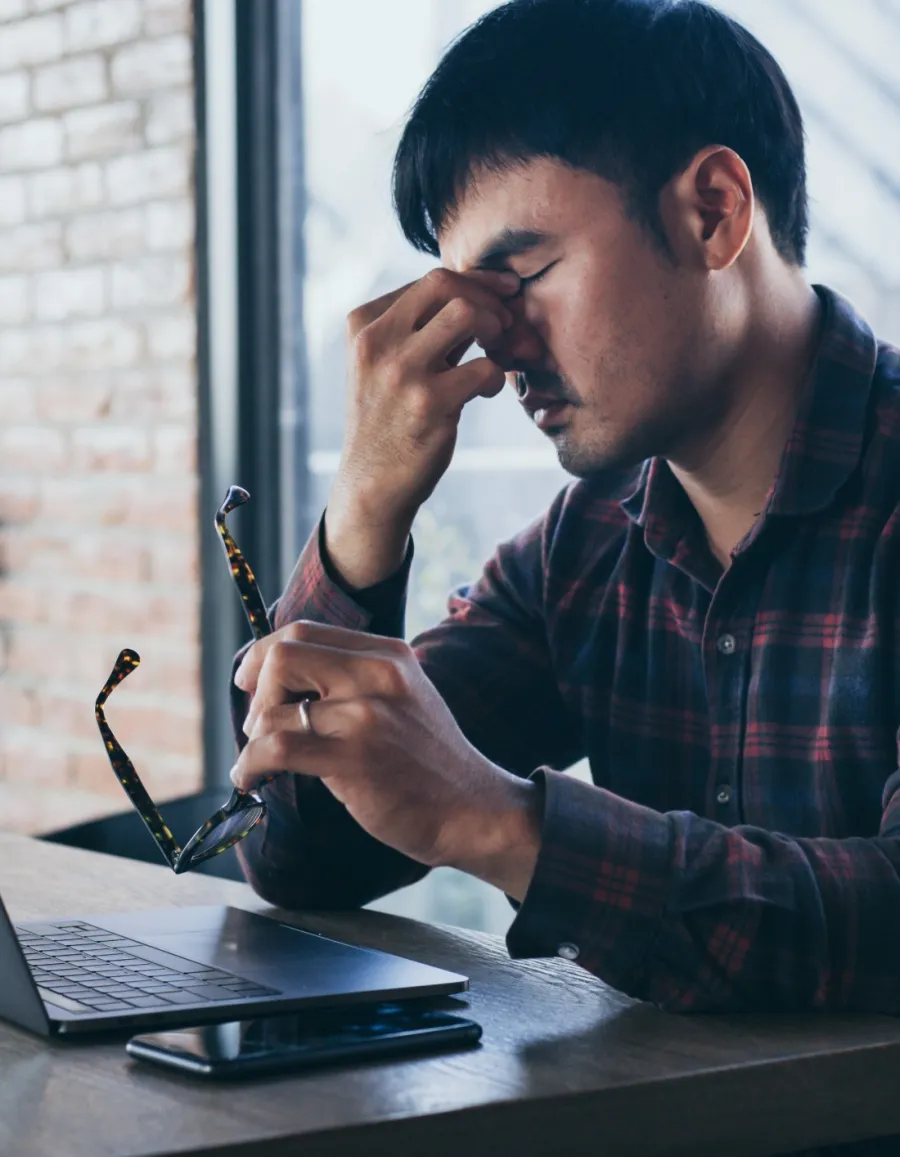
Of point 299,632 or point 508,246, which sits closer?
point 299,632

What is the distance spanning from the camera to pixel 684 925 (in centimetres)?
94

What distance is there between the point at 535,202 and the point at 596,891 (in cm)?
72

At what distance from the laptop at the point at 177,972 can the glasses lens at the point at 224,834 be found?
0.06 metres

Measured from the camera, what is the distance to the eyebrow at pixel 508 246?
1.41 meters

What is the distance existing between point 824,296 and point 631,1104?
3.13 feet

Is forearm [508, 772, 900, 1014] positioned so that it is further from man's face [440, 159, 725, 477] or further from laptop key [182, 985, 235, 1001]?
man's face [440, 159, 725, 477]

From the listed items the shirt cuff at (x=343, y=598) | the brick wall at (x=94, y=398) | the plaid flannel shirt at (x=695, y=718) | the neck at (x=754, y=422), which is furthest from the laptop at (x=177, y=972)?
the brick wall at (x=94, y=398)

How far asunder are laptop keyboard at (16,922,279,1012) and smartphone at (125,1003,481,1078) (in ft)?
0.18

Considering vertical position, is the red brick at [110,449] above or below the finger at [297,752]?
above

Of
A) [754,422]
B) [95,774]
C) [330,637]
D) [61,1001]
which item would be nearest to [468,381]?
[754,422]

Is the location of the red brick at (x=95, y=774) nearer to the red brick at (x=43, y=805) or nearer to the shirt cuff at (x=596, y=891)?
the red brick at (x=43, y=805)

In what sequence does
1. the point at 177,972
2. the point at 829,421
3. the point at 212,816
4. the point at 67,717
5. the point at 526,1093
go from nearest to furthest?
the point at 526,1093 → the point at 177,972 → the point at 212,816 → the point at 829,421 → the point at 67,717

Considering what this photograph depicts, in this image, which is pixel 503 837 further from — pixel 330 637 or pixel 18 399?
pixel 18 399

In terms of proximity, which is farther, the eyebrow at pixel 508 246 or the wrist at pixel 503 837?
the eyebrow at pixel 508 246
